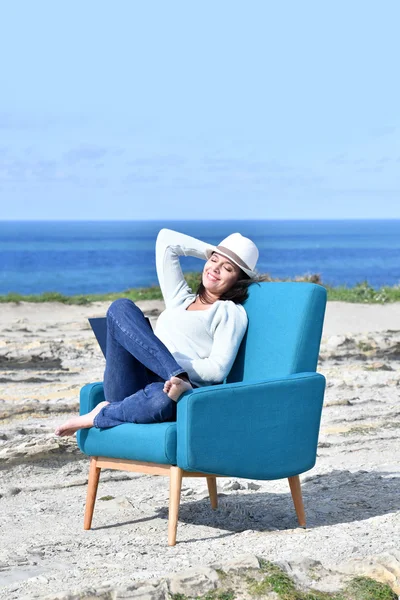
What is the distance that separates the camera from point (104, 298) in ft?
48.4

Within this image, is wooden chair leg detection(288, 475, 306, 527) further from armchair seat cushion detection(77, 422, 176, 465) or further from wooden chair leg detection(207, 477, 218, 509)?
armchair seat cushion detection(77, 422, 176, 465)

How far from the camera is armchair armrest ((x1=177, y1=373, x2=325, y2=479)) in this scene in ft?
12.5

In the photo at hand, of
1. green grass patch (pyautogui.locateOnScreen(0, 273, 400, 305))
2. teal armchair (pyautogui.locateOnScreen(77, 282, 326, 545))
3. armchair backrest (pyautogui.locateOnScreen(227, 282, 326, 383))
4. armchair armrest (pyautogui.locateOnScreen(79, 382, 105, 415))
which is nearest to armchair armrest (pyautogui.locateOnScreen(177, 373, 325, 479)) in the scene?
teal armchair (pyautogui.locateOnScreen(77, 282, 326, 545))

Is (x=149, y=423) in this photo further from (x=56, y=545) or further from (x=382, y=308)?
(x=382, y=308)

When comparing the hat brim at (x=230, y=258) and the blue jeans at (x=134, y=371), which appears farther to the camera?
the hat brim at (x=230, y=258)

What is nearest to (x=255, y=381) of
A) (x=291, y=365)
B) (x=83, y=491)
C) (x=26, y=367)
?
(x=291, y=365)

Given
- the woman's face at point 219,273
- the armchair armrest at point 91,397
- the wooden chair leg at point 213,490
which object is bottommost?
the wooden chair leg at point 213,490

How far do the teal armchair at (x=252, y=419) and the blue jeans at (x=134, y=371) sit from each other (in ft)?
0.20

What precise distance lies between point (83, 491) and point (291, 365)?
1.46 metres

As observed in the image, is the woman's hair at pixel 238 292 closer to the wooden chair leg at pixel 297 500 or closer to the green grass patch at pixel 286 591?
the wooden chair leg at pixel 297 500

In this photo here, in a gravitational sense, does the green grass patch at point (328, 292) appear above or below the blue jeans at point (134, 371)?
below

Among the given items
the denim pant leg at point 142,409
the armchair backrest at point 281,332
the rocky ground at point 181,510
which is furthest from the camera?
the armchair backrest at point 281,332

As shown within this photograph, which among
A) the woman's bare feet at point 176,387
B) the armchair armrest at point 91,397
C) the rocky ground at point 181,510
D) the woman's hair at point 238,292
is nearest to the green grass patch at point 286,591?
the rocky ground at point 181,510

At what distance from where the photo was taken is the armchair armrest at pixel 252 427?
3805mm
